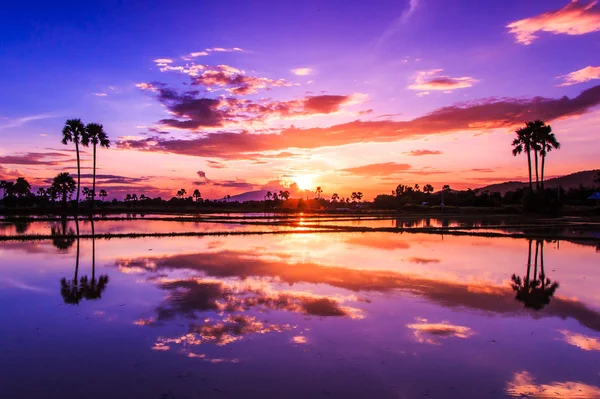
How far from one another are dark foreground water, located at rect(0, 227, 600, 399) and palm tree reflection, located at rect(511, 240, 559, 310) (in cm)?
9

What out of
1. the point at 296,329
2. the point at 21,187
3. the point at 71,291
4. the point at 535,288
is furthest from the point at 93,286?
the point at 21,187

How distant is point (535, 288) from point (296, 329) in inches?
420

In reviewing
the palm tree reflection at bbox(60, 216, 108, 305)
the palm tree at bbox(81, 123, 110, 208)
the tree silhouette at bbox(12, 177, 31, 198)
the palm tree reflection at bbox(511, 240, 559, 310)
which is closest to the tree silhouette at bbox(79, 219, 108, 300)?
the palm tree reflection at bbox(60, 216, 108, 305)

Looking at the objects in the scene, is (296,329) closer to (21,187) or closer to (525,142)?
(525,142)

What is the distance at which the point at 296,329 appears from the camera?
31.4 feet

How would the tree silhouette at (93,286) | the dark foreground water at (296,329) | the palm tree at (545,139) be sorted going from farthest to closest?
the palm tree at (545,139)
the tree silhouette at (93,286)
the dark foreground water at (296,329)

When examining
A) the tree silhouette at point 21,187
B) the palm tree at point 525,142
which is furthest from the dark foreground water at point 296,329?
the tree silhouette at point 21,187

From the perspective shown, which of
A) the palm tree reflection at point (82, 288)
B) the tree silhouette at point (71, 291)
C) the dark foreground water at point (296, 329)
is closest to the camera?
the dark foreground water at point (296, 329)

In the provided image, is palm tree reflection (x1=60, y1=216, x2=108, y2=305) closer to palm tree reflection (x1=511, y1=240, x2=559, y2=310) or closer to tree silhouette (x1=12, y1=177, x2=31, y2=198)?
palm tree reflection (x1=511, y1=240, x2=559, y2=310)

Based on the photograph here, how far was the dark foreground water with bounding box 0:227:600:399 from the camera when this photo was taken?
6.81 metres

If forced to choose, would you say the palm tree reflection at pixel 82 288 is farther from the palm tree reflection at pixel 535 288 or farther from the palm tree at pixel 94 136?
the palm tree at pixel 94 136

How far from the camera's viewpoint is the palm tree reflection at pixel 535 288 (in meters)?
12.6

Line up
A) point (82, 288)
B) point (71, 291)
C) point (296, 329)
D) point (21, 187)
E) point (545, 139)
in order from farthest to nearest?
1. point (21, 187)
2. point (545, 139)
3. point (82, 288)
4. point (71, 291)
5. point (296, 329)

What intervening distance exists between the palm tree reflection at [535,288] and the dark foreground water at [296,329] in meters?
0.09
